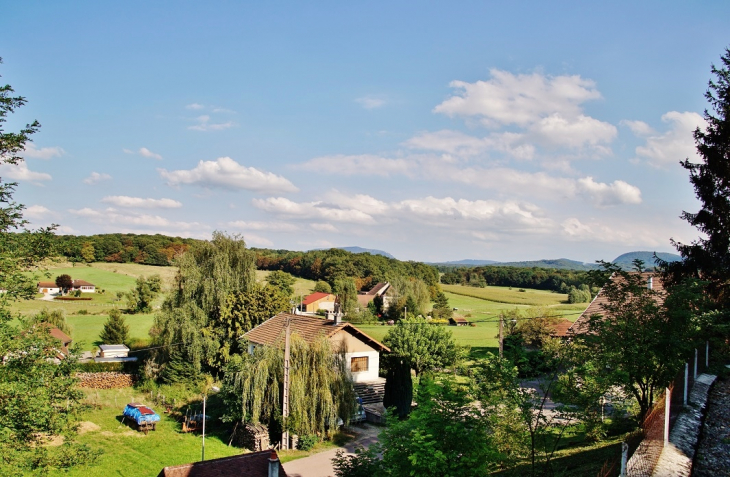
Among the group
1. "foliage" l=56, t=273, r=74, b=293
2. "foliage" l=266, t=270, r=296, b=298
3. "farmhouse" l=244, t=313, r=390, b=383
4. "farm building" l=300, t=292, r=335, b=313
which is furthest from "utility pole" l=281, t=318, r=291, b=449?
"foliage" l=56, t=273, r=74, b=293

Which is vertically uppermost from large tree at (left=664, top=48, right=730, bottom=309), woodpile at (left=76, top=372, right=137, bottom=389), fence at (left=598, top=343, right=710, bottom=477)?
large tree at (left=664, top=48, right=730, bottom=309)

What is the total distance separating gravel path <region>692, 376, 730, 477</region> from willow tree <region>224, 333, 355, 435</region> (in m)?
14.7

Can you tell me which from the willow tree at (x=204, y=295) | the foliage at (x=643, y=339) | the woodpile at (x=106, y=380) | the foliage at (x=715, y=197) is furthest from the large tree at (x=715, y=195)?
the woodpile at (x=106, y=380)

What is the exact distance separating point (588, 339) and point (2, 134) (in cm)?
1584

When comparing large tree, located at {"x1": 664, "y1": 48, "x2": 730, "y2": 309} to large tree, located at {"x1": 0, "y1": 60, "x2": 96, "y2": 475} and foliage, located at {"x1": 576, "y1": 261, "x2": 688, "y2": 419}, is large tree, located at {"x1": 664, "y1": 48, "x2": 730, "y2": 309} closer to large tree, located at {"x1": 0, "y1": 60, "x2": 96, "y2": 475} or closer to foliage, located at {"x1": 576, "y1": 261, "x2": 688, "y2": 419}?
foliage, located at {"x1": 576, "y1": 261, "x2": 688, "y2": 419}

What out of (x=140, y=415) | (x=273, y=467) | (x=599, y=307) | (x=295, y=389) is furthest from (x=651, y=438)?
(x=140, y=415)

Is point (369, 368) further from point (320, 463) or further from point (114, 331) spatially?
point (114, 331)

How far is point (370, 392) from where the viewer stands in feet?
95.9

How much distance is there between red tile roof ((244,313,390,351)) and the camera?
29252 mm

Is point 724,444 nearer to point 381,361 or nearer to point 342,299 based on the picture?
point 381,361

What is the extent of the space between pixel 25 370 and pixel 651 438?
14.9 meters

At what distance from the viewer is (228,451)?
69.7ft

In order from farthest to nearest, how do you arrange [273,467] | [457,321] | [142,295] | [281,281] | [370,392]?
[281,281] < [457,321] < [142,295] < [370,392] < [273,467]

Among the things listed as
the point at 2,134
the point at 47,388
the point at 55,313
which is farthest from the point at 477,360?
the point at 55,313
